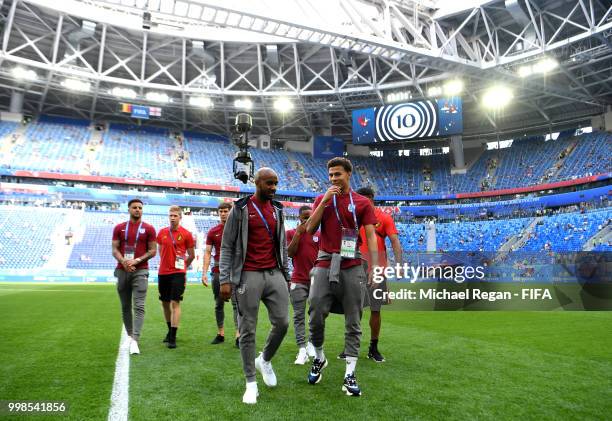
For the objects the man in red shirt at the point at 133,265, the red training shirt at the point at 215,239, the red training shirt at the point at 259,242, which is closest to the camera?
the red training shirt at the point at 259,242

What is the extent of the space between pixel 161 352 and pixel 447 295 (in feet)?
27.4

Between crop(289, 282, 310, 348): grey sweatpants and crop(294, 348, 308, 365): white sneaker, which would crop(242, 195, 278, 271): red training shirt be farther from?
crop(294, 348, 308, 365): white sneaker

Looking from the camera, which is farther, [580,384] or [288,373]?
[288,373]

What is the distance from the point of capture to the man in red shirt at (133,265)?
19.7 ft

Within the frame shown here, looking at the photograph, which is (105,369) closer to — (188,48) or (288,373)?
(288,373)

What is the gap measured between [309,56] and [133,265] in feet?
107

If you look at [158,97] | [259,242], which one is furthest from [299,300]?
[158,97]

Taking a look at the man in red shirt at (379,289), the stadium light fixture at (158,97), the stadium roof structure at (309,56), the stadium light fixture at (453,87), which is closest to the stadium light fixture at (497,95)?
the stadium roof structure at (309,56)

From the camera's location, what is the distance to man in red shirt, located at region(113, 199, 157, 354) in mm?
6004

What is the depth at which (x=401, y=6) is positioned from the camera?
25.5m

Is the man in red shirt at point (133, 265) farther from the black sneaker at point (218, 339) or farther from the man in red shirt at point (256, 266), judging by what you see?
the man in red shirt at point (256, 266)

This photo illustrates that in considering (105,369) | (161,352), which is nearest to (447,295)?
(161,352)

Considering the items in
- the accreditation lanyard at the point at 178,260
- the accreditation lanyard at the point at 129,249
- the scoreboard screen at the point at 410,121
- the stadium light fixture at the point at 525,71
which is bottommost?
the accreditation lanyard at the point at 178,260

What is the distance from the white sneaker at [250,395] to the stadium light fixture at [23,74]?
3879 cm
